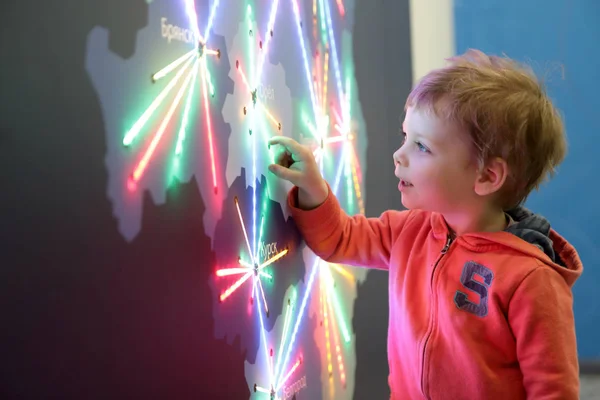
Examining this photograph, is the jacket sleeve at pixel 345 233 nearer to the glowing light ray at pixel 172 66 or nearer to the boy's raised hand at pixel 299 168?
the boy's raised hand at pixel 299 168

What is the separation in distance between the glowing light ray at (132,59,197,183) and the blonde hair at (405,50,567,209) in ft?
1.33

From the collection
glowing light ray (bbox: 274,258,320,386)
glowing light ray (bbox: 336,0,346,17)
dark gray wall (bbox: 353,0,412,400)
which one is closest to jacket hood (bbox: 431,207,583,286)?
glowing light ray (bbox: 274,258,320,386)

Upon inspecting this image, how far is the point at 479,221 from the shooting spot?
0.91 m

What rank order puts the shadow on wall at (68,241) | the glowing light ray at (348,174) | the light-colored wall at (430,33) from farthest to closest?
1. the light-colored wall at (430,33)
2. the glowing light ray at (348,174)
3. the shadow on wall at (68,241)

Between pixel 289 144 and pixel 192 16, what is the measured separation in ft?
0.86

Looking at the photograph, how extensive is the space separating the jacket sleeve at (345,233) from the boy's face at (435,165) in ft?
0.43

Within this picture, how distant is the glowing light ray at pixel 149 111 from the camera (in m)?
0.55

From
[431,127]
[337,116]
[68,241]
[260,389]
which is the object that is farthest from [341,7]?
[68,241]

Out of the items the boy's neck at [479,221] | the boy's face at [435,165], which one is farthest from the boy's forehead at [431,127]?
the boy's neck at [479,221]

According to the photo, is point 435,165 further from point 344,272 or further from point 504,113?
point 344,272

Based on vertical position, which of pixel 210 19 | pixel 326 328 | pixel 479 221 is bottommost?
pixel 326 328

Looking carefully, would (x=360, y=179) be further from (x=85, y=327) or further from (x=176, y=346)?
(x=85, y=327)

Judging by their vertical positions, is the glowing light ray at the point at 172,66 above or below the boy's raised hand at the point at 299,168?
above

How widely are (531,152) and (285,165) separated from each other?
0.38 meters
